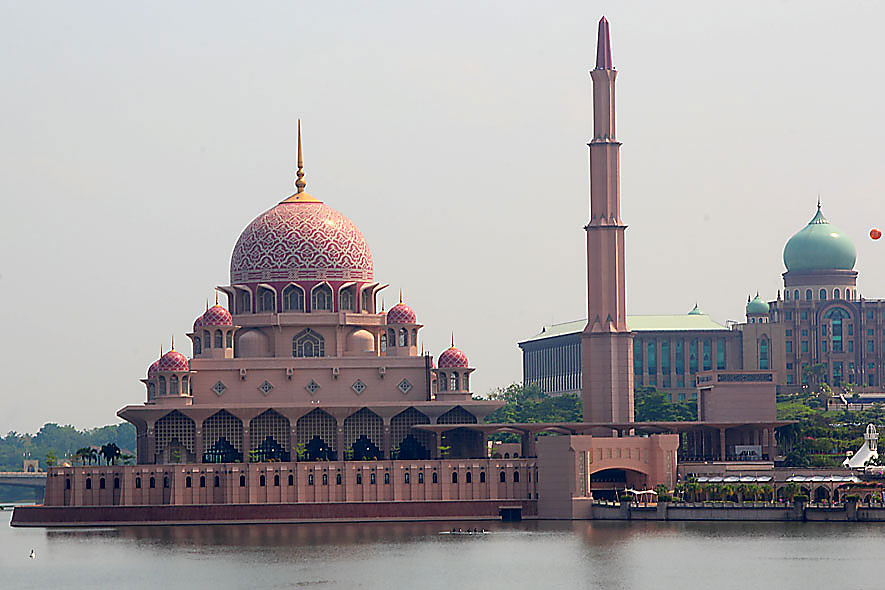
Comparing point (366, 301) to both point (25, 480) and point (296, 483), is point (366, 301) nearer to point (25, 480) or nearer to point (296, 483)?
point (296, 483)

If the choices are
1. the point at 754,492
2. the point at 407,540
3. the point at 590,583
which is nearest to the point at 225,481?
the point at 407,540

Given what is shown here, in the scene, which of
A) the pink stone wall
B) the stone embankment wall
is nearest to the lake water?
the stone embankment wall

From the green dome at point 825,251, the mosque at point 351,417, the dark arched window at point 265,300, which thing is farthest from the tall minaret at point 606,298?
the green dome at point 825,251

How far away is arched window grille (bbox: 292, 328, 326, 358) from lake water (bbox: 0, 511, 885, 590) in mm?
15013

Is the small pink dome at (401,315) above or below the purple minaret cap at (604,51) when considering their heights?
below

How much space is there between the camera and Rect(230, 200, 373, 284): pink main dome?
135625mm

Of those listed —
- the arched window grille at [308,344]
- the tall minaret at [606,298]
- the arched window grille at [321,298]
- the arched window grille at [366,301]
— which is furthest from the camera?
the arched window grille at [366,301]

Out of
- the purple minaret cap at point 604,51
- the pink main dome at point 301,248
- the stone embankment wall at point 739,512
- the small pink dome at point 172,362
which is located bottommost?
the stone embankment wall at point 739,512

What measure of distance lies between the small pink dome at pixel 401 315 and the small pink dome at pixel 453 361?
3.69m

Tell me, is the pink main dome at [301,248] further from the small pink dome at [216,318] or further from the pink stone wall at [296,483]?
the pink stone wall at [296,483]

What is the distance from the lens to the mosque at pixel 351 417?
12542 cm

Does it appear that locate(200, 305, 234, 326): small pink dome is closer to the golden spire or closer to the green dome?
the golden spire

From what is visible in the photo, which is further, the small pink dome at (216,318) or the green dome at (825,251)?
the green dome at (825,251)

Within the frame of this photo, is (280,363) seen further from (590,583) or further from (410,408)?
(590,583)
